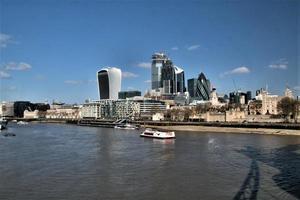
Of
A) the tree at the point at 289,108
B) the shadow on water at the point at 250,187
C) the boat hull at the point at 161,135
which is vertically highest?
the tree at the point at 289,108

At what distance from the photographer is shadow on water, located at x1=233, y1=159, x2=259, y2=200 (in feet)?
59.0

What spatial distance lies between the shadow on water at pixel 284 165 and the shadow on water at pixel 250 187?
1088 mm

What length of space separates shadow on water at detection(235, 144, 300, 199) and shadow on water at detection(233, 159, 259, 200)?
1.09 meters

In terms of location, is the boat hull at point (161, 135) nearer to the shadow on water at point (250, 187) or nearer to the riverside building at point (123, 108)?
the shadow on water at point (250, 187)

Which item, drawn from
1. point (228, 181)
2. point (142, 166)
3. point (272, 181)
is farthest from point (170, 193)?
point (142, 166)

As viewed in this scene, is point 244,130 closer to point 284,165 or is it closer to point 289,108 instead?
point 289,108

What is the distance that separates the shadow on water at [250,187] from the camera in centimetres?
1798

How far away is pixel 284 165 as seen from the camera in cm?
2750

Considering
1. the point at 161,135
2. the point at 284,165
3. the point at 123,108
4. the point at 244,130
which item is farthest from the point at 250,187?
the point at 123,108

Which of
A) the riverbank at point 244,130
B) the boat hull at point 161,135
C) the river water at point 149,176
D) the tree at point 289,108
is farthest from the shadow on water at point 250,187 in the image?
the tree at point 289,108

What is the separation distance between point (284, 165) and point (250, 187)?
8.49m

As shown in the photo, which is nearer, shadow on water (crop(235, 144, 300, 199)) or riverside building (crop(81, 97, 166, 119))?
shadow on water (crop(235, 144, 300, 199))

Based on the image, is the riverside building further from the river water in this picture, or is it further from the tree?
the river water

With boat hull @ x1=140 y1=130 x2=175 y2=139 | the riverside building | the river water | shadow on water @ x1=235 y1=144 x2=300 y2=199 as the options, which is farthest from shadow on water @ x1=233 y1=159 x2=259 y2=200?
the riverside building
